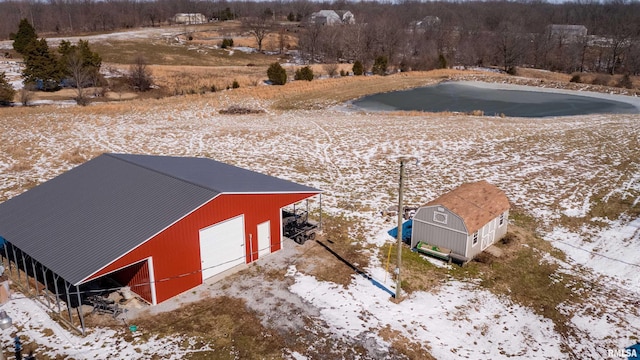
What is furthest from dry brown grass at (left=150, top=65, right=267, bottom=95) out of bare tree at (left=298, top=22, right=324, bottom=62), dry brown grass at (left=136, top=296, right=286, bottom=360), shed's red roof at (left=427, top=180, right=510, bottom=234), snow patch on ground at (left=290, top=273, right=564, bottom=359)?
snow patch on ground at (left=290, top=273, right=564, bottom=359)

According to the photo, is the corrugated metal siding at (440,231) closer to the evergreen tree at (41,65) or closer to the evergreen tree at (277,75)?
the evergreen tree at (277,75)

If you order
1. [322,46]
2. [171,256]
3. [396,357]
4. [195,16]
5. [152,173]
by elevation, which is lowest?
[396,357]

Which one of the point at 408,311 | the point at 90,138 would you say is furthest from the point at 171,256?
the point at 90,138

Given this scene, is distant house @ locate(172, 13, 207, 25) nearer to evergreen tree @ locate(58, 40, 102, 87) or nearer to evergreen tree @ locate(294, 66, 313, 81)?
evergreen tree @ locate(294, 66, 313, 81)

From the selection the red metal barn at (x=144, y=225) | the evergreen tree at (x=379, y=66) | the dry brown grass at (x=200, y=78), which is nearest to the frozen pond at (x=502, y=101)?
the evergreen tree at (x=379, y=66)

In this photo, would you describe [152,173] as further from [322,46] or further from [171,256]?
[322,46]

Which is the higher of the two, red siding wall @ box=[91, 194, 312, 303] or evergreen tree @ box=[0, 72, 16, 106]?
evergreen tree @ box=[0, 72, 16, 106]
